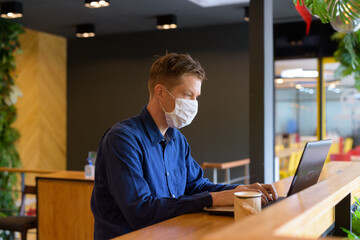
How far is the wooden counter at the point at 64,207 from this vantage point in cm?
428

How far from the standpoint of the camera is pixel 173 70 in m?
2.09

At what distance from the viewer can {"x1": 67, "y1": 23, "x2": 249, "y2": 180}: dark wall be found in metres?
6.96

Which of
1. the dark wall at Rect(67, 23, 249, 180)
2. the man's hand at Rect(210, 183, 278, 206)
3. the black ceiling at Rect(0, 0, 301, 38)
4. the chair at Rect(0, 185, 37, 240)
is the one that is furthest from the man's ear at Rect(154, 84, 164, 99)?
the dark wall at Rect(67, 23, 249, 180)

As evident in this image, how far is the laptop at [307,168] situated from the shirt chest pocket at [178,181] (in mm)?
288

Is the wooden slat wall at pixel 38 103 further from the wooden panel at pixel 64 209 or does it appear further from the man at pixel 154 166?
the man at pixel 154 166

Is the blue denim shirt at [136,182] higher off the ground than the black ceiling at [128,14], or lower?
lower

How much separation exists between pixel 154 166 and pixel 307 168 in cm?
65

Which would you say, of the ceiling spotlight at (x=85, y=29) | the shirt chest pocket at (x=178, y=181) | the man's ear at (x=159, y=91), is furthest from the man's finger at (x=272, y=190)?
the ceiling spotlight at (x=85, y=29)

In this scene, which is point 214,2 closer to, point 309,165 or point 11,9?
point 11,9

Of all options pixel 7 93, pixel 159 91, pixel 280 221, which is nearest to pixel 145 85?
pixel 7 93

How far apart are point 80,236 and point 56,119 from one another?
4.13m

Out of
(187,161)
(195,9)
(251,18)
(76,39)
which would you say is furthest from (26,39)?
(187,161)

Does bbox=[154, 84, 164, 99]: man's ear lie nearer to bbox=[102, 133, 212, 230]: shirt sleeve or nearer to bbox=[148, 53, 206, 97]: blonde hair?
bbox=[148, 53, 206, 97]: blonde hair

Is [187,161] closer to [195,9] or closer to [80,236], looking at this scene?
[80,236]
